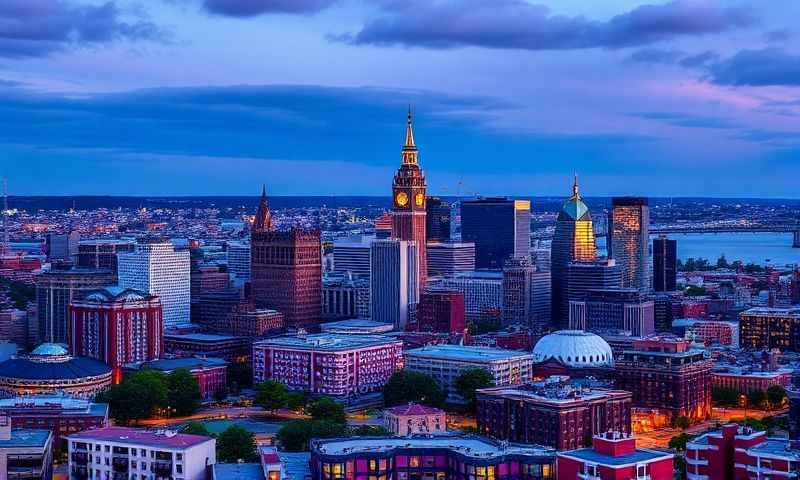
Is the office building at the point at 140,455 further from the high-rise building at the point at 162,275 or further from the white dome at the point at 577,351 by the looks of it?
the high-rise building at the point at 162,275

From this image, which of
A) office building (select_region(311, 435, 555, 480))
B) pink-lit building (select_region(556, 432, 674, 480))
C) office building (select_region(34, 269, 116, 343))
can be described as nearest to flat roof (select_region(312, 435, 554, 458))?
office building (select_region(311, 435, 555, 480))

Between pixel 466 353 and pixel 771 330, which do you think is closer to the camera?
pixel 466 353

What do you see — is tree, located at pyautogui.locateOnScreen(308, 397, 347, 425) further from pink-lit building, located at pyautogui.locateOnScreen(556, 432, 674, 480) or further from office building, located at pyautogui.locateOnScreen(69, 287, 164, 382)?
pink-lit building, located at pyautogui.locateOnScreen(556, 432, 674, 480)

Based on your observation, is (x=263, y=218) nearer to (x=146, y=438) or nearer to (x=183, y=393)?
(x=183, y=393)

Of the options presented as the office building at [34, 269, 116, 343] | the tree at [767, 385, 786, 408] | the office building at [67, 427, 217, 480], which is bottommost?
the tree at [767, 385, 786, 408]

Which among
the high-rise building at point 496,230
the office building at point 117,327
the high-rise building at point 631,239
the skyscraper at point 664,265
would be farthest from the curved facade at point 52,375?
the high-rise building at point 496,230

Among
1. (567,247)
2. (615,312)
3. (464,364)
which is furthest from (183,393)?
(567,247)
